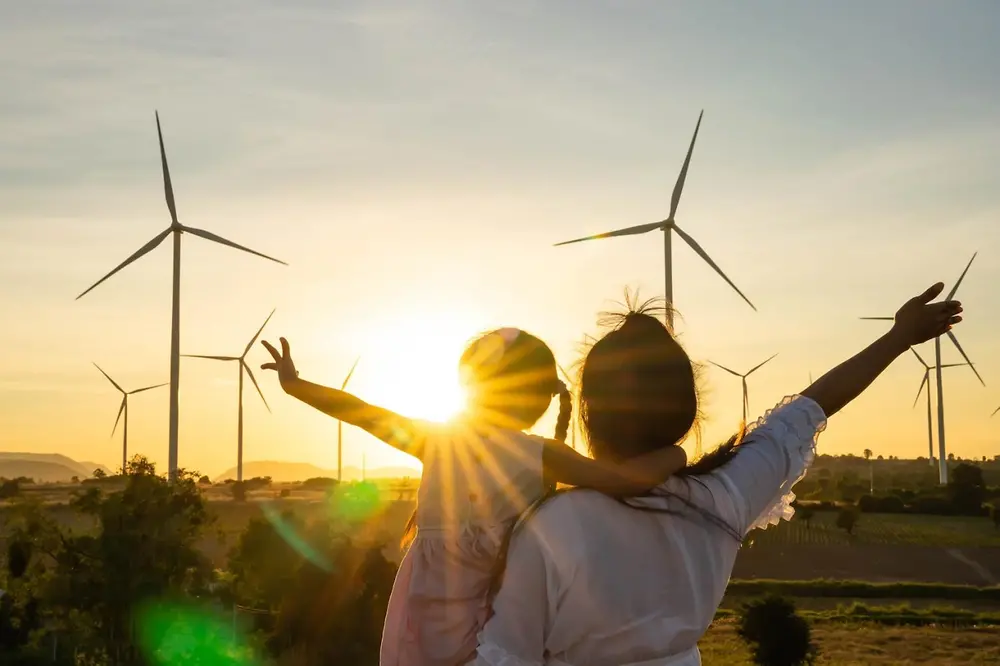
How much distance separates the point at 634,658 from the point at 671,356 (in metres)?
0.93

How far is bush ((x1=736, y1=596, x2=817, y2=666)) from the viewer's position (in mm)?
45219

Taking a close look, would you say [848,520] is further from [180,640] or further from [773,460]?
[773,460]

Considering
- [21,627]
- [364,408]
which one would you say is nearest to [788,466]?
[364,408]

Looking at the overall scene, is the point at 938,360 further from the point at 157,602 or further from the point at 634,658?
the point at 634,658

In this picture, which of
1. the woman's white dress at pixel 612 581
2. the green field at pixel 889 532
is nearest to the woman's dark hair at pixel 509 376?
the woman's white dress at pixel 612 581

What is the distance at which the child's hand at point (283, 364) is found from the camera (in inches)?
170

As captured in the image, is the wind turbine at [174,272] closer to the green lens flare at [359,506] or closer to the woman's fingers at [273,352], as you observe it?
the green lens flare at [359,506]

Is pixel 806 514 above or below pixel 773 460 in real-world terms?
below

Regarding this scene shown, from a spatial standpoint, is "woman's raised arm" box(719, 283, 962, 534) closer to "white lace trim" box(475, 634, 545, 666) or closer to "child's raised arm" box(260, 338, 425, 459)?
"white lace trim" box(475, 634, 545, 666)

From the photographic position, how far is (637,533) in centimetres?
340

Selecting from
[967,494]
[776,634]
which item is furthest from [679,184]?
[967,494]

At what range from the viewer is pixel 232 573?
49562 mm

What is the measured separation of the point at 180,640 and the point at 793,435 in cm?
3618

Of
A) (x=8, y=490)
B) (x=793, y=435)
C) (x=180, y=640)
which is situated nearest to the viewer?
(x=793, y=435)
